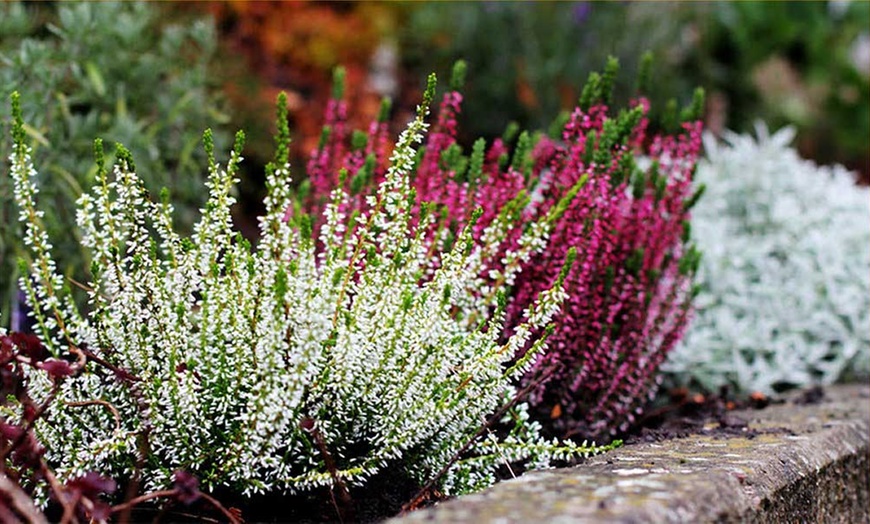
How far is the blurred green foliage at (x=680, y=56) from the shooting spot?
591 cm

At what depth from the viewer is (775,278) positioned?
392cm

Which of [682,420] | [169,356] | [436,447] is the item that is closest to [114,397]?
[169,356]

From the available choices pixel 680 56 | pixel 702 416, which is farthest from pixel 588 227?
pixel 680 56

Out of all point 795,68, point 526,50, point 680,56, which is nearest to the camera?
point 526,50

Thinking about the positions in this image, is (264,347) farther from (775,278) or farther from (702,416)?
(775,278)

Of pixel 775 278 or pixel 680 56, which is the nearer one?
pixel 775 278

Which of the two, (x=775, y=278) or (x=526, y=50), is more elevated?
(x=526, y=50)

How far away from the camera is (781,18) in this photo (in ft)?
22.6

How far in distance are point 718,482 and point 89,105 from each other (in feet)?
9.90

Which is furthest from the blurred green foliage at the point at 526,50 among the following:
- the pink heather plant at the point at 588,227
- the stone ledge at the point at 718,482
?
the stone ledge at the point at 718,482

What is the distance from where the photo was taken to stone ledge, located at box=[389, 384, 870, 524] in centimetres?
167

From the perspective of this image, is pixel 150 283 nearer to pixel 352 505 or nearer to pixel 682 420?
pixel 352 505

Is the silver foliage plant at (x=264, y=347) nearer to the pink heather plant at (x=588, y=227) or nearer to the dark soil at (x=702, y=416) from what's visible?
the pink heather plant at (x=588, y=227)

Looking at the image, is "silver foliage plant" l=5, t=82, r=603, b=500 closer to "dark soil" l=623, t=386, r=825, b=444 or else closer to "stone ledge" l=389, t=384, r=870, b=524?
"stone ledge" l=389, t=384, r=870, b=524
